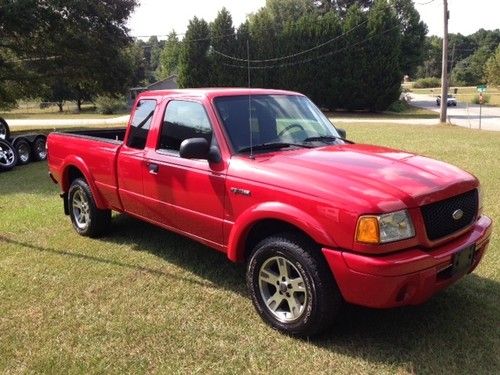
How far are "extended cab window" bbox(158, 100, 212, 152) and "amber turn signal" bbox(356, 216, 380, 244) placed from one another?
5.34 ft

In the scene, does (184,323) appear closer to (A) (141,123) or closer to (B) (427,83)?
(A) (141,123)

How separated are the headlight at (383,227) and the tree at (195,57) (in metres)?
42.3

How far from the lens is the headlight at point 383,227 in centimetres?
308

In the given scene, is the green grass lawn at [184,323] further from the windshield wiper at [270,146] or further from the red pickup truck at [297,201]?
the windshield wiper at [270,146]

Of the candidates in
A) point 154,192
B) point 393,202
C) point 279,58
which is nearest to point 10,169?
point 154,192

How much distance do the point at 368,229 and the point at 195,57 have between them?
43.0 meters

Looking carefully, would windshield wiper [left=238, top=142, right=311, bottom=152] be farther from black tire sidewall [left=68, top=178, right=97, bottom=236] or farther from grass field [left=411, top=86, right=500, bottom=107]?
grass field [left=411, top=86, right=500, bottom=107]

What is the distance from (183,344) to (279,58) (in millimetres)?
41583

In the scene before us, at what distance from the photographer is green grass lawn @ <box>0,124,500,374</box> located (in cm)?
333

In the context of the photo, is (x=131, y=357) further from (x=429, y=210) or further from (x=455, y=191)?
(x=455, y=191)

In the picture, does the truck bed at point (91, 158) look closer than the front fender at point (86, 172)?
Yes

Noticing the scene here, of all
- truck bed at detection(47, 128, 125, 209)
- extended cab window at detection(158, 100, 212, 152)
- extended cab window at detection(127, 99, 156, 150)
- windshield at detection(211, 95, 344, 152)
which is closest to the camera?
windshield at detection(211, 95, 344, 152)

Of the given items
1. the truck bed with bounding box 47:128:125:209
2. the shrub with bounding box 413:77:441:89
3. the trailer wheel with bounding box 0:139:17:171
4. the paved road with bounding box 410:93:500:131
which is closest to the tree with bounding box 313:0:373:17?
the paved road with bounding box 410:93:500:131

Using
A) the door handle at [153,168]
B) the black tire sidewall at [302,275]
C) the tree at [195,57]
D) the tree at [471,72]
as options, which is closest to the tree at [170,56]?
the tree at [195,57]
